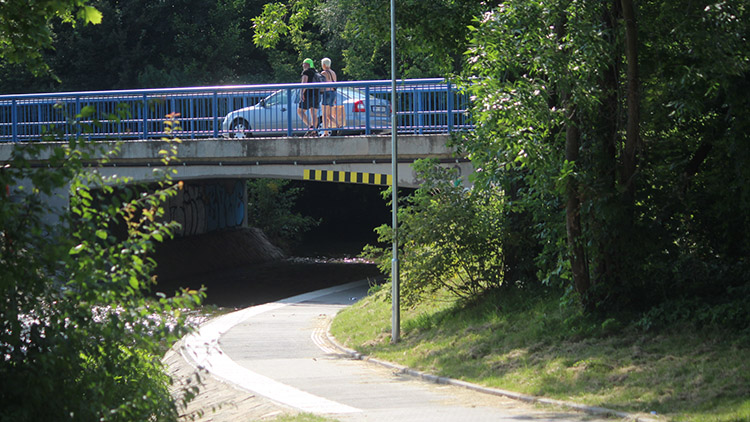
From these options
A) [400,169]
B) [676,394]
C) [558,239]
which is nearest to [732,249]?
[558,239]

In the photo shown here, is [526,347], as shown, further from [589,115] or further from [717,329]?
[589,115]

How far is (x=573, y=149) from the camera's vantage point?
11.5 meters

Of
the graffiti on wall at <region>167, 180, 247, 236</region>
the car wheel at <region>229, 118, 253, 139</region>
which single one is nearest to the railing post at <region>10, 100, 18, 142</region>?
the car wheel at <region>229, 118, 253, 139</region>

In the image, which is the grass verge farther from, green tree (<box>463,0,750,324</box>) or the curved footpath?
green tree (<box>463,0,750,324</box>)

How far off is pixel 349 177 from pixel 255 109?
3236 mm

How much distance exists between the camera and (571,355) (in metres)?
10.4

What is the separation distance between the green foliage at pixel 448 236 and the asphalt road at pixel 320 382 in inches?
75.6

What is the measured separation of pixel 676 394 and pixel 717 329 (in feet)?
6.58

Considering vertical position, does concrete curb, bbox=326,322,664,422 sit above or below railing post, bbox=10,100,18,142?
below

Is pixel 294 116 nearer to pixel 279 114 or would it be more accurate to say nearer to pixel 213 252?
pixel 279 114

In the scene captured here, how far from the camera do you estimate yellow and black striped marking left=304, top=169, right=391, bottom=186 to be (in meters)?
20.0

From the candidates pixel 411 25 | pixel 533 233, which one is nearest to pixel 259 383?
pixel 533 233

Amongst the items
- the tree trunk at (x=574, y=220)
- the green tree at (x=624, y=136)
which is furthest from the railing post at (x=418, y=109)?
the tree trunk at (x=574, y=220)

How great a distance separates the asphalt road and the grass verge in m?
0.50
